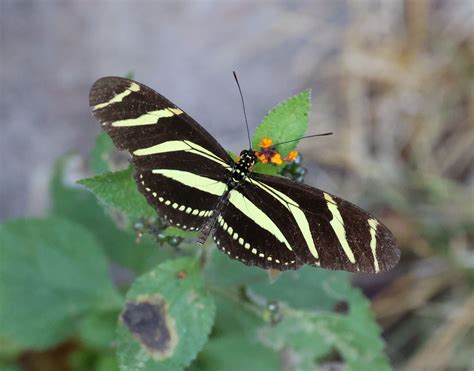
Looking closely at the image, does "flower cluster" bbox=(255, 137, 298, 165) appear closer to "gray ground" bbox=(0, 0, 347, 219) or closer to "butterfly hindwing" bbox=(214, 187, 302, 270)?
"butterfly hindwing" bbox=(214, 187, 302, 270)

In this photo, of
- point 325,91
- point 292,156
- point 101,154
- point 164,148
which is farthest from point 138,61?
point 292,156

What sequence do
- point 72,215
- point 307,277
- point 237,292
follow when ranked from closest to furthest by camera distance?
point 237,292
point 307,277
point 72,215

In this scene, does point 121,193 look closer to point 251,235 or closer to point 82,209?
point 251,235

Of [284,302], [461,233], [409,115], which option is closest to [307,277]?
[284,302]

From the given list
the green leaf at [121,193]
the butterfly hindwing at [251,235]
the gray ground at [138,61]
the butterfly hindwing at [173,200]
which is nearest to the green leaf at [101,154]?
the green leaf at [121,193]

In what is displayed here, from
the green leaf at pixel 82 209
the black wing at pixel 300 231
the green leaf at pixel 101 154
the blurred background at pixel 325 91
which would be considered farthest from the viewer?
the blurred background at pixel 325 91

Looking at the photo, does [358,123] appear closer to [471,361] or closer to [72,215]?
[471,361]

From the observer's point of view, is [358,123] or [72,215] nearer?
[72,215]

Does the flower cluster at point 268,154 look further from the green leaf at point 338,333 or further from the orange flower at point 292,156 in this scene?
the green leaf at point 338,333
